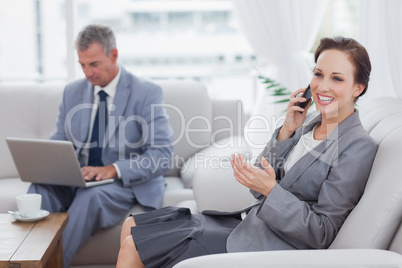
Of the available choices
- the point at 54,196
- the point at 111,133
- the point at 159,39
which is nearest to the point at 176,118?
the point at 111,133

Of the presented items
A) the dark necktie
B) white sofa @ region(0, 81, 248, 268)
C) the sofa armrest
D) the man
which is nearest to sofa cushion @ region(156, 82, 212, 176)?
white sofa @ region(0, 81, 248, 268)

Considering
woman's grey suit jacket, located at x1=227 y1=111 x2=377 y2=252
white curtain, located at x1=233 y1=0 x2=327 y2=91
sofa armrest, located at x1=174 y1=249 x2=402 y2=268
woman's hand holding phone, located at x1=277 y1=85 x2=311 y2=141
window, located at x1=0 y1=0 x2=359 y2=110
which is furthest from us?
window, located at x1=0 y1=0 x2=359 y2=110

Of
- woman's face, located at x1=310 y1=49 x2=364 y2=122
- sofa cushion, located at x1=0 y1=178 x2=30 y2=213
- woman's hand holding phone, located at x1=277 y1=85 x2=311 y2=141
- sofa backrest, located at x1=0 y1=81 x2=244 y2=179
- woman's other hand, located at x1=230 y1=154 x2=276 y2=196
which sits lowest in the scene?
sofa cushion, located at x1=0 y1=178 x2=30 y2=213

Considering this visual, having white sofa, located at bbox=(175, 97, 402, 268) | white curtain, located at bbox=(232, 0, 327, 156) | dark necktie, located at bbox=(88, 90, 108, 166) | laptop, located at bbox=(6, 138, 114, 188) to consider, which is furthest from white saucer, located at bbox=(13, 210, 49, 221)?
white curtain, located at bbox=(232, 0, 327, 156)

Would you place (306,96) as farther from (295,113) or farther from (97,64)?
(97,64)

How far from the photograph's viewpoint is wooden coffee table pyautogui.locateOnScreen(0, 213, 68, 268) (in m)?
1.78

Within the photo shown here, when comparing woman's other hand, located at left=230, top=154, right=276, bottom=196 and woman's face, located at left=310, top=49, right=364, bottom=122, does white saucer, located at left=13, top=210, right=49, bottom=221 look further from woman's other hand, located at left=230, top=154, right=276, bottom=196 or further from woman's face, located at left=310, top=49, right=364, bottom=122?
woman's face, located at left=310, top=49, right=364, bottom=122

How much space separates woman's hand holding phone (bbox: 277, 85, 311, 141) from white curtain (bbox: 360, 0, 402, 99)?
46 centimetres

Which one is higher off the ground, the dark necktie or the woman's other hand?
the woman's other hand

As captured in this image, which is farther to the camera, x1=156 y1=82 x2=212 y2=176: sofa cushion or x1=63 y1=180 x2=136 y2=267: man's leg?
x1=156 y1=82 x2=212 y2=176: sofa cushion

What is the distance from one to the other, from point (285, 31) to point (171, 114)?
1008 millimetres

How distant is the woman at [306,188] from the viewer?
164 cm

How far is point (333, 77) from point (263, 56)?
1.92 meters

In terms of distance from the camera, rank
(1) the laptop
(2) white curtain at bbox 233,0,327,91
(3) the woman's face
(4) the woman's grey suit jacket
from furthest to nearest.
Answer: (2) white curtain at bbox 233,0,327,91 → (1) the laptop → (3) the woman's face → (4) the woman's grey suit jacket
